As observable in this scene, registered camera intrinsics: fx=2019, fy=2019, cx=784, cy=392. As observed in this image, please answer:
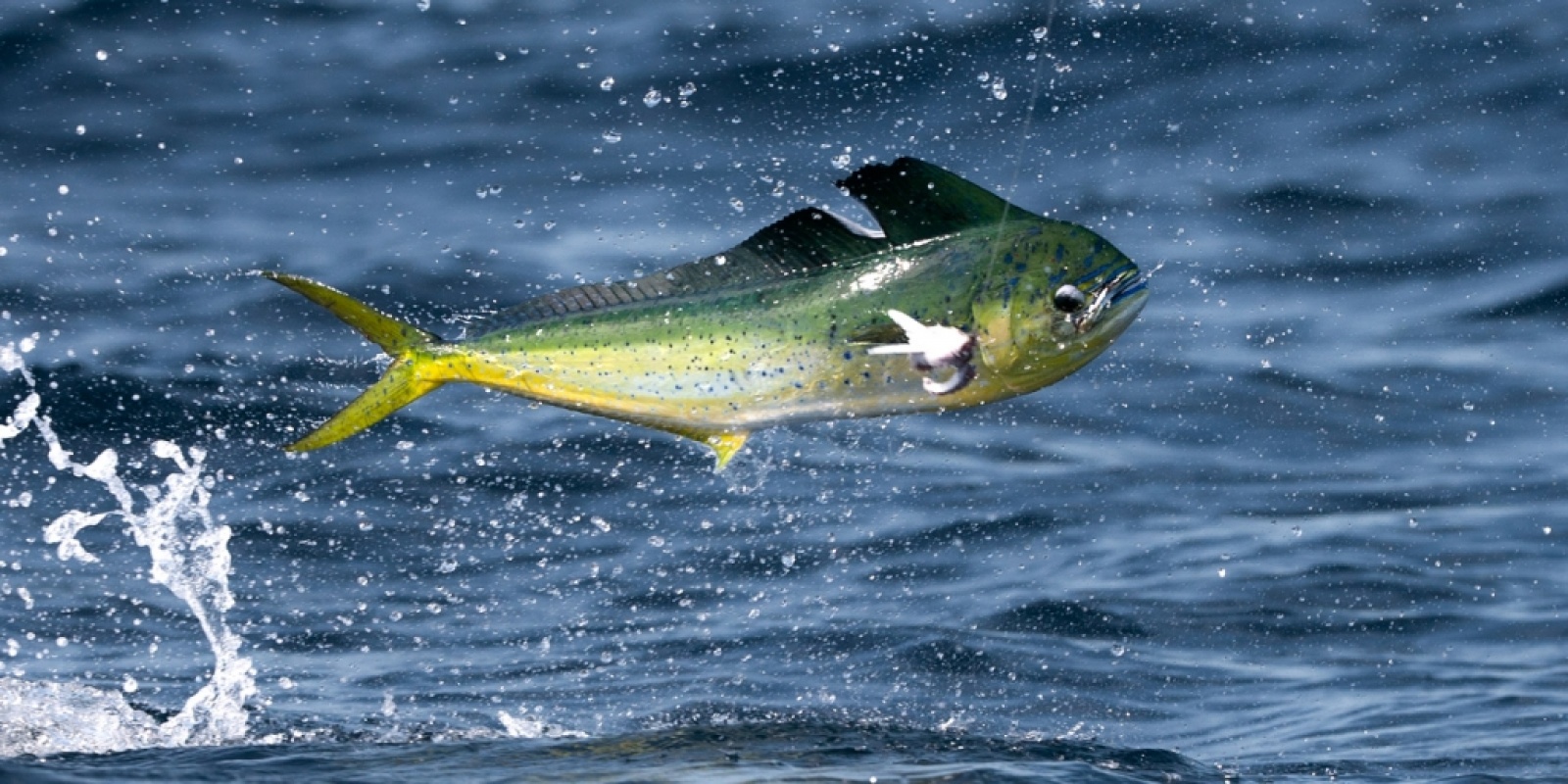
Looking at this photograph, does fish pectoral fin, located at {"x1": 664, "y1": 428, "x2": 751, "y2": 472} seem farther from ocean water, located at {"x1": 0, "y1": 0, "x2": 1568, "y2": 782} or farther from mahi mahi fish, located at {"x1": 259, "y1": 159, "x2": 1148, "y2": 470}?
ocean water, located at {"x1": 0, "y1": 0, "x2": 1568, "y2": 782}

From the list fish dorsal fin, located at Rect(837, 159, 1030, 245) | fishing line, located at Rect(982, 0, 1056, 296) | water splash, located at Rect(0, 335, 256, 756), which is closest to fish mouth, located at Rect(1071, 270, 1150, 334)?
fish dorsal fin, located at Rect(837, 159, 1030, 245)

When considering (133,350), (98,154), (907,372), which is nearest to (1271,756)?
(907,372)

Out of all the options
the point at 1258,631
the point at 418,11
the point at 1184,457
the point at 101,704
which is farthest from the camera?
the point at 418,11

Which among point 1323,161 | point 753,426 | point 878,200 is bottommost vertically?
point 753,426

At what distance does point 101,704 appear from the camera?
5527 millimetres

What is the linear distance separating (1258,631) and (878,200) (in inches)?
143

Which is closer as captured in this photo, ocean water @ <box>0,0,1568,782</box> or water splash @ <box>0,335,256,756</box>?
water splash @ <box>0,335,256,756</box>

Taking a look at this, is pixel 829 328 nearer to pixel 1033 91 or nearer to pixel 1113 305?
pixel 1113 305


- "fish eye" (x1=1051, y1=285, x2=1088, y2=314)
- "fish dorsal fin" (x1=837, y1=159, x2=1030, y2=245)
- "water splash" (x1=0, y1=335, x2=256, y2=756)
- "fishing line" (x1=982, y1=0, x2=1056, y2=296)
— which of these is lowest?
"water splash" (x1=0, y1=335, x2=256, y2=756)

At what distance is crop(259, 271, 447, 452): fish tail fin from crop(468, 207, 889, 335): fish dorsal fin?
11 cm

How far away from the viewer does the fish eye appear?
3.72 meters

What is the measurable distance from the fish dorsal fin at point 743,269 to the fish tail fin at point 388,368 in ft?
0.37

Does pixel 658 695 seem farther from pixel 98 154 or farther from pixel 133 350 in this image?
pixel 98 154

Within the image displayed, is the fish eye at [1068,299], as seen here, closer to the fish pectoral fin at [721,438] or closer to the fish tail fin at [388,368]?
the fish pectoral fin at [721,438]
